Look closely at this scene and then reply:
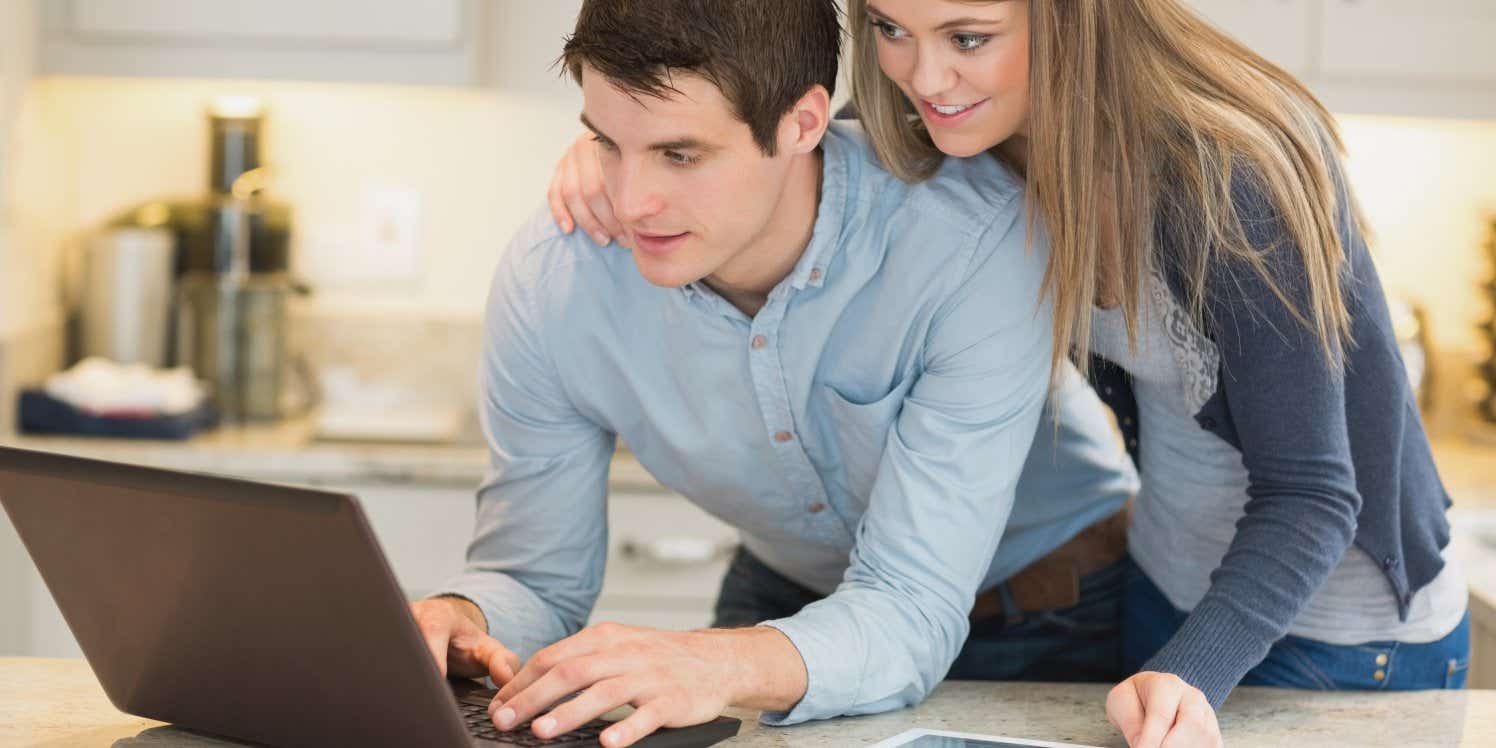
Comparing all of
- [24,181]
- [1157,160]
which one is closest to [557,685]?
[1157,160]

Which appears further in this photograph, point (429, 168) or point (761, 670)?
point (429, 168)

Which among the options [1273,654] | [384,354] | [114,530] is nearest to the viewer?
[114,530]

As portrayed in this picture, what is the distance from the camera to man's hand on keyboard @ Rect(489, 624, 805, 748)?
115 centimetres

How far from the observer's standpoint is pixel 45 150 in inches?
114

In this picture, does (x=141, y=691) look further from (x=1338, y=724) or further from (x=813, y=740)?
(x=1338, y=724)

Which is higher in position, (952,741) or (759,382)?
(759,382)

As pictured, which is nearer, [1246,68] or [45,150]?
[1246,68]

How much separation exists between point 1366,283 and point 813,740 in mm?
583

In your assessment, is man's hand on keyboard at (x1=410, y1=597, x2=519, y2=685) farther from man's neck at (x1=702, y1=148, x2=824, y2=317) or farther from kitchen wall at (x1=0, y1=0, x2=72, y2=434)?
kitchen wall at (x1=0, y1=0, x2=72, y2=434)

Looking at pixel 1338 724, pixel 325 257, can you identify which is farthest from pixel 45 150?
pixel 1338 724

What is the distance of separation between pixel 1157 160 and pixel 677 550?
4.79 ft

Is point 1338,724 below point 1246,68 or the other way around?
below

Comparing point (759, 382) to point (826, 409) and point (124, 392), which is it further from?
point (124, 392)

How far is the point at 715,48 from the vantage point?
1.35 metres
